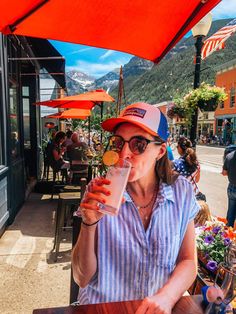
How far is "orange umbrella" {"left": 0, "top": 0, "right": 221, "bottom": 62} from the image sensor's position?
Answer: 1.95m

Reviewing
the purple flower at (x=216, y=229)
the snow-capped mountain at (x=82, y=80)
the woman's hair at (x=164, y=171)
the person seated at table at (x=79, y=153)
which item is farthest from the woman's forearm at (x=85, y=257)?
the snow-capped mountain at (x=82, y=80)

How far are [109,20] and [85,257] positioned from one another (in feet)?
5.60

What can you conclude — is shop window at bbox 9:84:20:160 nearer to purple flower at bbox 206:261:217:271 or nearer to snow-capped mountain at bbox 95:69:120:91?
snow-capped mountain at bbox 95:69:120:91

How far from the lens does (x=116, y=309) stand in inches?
49.3

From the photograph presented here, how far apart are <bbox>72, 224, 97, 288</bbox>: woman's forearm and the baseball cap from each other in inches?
20.5

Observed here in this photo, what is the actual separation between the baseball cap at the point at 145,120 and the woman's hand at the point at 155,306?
748 mm

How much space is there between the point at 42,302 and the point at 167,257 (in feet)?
6.73

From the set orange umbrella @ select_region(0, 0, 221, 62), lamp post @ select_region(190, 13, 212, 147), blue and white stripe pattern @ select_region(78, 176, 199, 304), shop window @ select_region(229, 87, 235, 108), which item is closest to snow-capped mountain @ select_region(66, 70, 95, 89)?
lamp post @ select_region(190, 13, 212, 147)

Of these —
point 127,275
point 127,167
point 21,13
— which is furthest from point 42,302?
point 21,13

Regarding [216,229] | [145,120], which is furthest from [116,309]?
[216,229]

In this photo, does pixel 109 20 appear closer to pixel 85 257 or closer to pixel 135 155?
pixel 135 155

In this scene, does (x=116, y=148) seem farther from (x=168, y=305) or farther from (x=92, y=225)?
(x=168, y=305)

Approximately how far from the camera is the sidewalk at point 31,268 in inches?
117

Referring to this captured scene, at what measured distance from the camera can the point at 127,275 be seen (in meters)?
1.44
